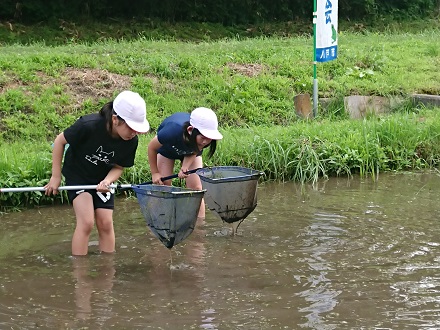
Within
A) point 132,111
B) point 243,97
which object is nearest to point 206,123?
point 132,111

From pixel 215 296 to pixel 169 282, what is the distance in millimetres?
437

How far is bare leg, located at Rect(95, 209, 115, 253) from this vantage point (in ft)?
18.5

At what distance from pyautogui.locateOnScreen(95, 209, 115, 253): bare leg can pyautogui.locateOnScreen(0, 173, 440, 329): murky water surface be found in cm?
8

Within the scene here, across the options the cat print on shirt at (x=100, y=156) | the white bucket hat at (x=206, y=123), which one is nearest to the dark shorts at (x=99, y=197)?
the cat print on shirt at (x=100, y=156)

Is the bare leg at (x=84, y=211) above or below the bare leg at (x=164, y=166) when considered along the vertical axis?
below

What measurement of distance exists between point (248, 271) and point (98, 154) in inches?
51.8

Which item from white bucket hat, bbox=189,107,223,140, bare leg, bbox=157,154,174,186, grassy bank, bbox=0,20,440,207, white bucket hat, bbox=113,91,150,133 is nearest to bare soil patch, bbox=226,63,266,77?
grassy bank, bbox=0,20,440,207

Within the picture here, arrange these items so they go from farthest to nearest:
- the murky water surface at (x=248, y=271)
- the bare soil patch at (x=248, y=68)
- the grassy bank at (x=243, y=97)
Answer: the bare soil patch at (x=248, y=68) < the grassy bank at (x=243, y=97) < the murky water surface at (x=248, y=271)

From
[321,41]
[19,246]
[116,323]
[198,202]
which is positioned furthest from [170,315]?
[321,41]

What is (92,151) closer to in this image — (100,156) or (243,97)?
(100,156)

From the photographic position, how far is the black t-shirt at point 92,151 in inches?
212

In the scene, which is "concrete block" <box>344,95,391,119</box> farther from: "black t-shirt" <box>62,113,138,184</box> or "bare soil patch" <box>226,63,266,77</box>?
"black t-shirt" <box>62,113,138,184</box>

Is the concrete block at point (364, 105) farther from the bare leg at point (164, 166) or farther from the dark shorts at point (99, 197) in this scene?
the dark shorts at point (99, 197)

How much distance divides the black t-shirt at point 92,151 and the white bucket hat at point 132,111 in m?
0.26
